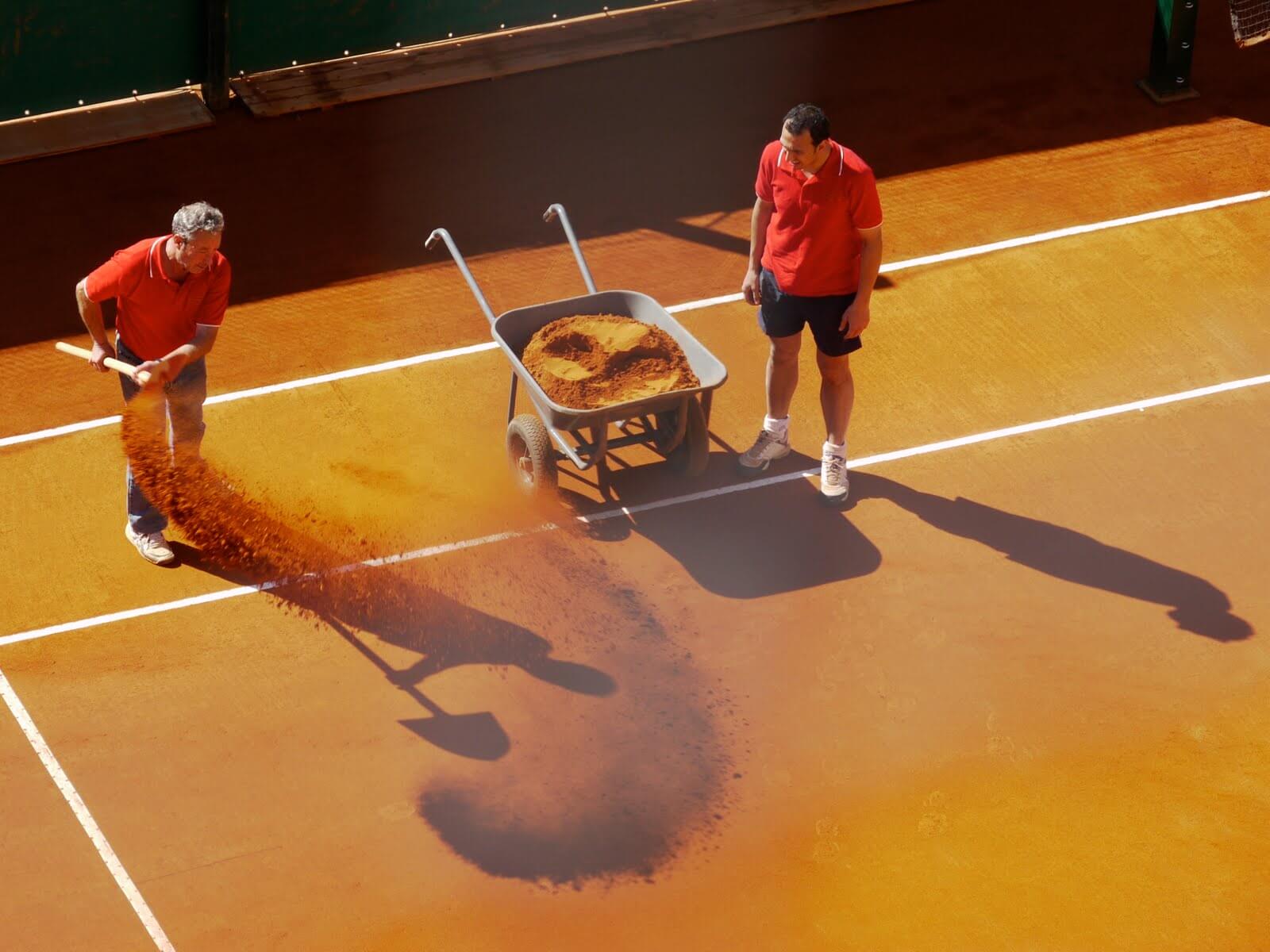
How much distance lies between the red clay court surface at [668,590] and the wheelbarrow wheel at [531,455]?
187mm

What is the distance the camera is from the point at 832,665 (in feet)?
25.4

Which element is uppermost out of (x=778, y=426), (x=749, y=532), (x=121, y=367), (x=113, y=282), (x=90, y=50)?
(x=90, y=50)

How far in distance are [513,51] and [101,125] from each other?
3374mm

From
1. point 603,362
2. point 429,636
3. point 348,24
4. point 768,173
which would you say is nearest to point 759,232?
point 768,173

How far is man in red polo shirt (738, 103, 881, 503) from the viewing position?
A: 7641 mm

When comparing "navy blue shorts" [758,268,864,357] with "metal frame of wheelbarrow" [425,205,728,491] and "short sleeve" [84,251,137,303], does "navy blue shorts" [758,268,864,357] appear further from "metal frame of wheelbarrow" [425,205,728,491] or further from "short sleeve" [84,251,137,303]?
"short sleeve" [84,251,137,303]

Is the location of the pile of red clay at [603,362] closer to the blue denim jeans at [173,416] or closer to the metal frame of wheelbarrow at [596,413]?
the metal frame of wheelbarrow at [596,413]

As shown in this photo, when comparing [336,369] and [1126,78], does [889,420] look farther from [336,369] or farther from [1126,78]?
[1126,78]

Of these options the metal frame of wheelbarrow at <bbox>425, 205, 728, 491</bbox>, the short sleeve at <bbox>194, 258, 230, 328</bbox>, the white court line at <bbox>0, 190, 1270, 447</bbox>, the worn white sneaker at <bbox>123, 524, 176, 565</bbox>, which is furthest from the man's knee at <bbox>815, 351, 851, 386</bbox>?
the worn white sneaker at <bbox>123, 524, 176, 565</bbox>

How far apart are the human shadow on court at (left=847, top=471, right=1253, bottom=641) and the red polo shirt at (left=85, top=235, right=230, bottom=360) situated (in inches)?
147

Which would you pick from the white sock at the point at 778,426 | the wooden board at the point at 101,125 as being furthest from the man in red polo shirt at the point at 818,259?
the wooden board at the point at 101,125

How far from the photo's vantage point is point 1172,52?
39.8 ft

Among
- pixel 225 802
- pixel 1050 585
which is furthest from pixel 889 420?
pixel 225 802

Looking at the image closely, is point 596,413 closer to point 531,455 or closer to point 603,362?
point 603,362
